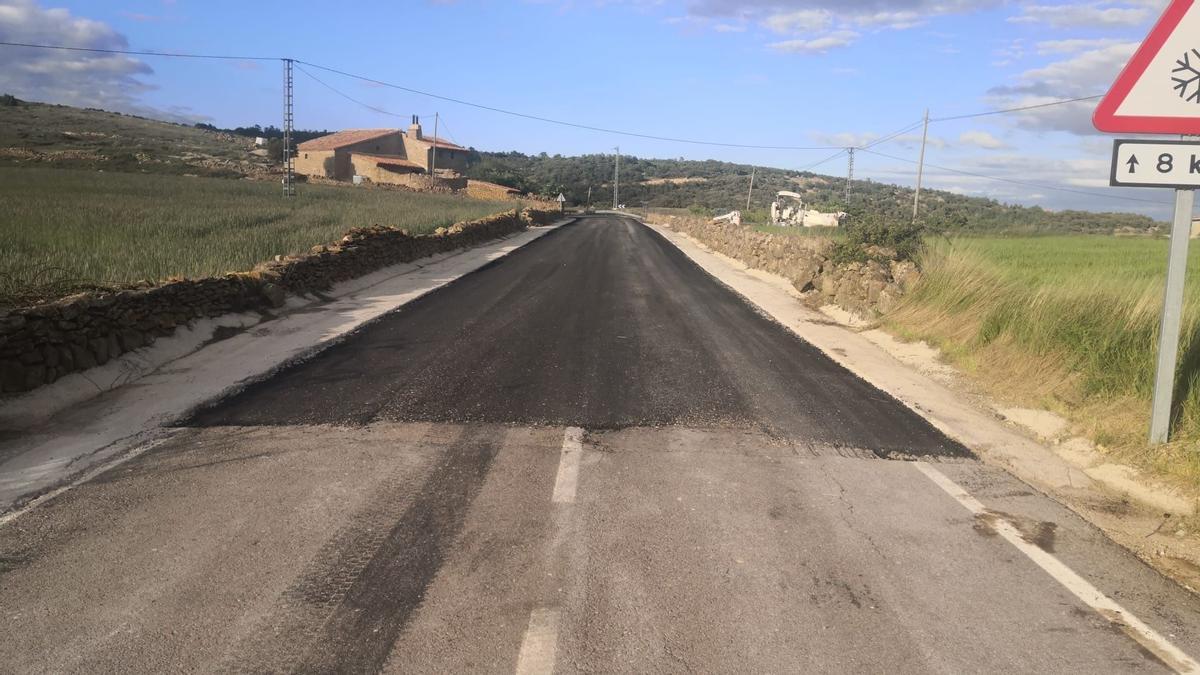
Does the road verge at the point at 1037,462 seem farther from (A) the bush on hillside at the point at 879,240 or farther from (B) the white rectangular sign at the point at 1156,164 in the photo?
(A) the bush on hillside at the point at 879,240

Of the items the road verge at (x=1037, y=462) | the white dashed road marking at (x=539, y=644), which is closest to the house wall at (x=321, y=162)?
the road verge at (x=1037, y=462)

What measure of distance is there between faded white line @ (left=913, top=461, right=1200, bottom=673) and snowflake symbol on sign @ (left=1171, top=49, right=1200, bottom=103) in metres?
3.39

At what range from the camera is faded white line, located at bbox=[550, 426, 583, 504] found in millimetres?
5004

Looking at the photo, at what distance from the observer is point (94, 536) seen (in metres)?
4.29

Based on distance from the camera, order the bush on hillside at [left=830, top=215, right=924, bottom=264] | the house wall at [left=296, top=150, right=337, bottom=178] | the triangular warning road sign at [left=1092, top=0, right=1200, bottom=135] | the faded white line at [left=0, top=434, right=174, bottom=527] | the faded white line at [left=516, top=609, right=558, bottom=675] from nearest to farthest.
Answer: the faded white line at [left=516, top=609, right=558, bottom=675]
the faded white line at [left=0, top=434, right=174, bottom=527]
the triangular warning road sign at [left=1092, top=0, right=1200, bottom=135]
the bush on hillside at [left=830, top=215, right=924, bottom=264]
the house wall at [left=296, top=150, right=337, bottom=178]

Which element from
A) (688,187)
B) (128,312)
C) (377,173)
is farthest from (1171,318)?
(688,187)

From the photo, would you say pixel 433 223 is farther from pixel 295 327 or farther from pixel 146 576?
pixel 146 576

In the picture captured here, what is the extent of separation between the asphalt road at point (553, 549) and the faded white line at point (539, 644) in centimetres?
1

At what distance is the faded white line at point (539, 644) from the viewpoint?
10.4 feet

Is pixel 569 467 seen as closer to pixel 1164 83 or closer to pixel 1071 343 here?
pixel 1164 83

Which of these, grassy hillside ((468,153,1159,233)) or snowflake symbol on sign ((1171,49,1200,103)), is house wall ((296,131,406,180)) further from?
snowflake symbol on sign ((1171,49,1200,103))

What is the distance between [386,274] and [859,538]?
15305 mm

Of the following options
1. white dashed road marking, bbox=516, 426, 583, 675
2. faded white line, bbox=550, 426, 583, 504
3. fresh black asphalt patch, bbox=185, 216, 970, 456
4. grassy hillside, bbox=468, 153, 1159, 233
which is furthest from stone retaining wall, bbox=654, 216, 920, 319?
grassy hillside, bbox=468, 153, 1159, 233

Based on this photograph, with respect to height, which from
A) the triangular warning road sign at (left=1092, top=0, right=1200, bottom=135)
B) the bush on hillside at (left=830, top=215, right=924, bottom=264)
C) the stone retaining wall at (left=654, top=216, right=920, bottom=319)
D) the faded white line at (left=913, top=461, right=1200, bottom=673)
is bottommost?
the faded white line at (left=913, top=461, right=1200, bottom=673)
